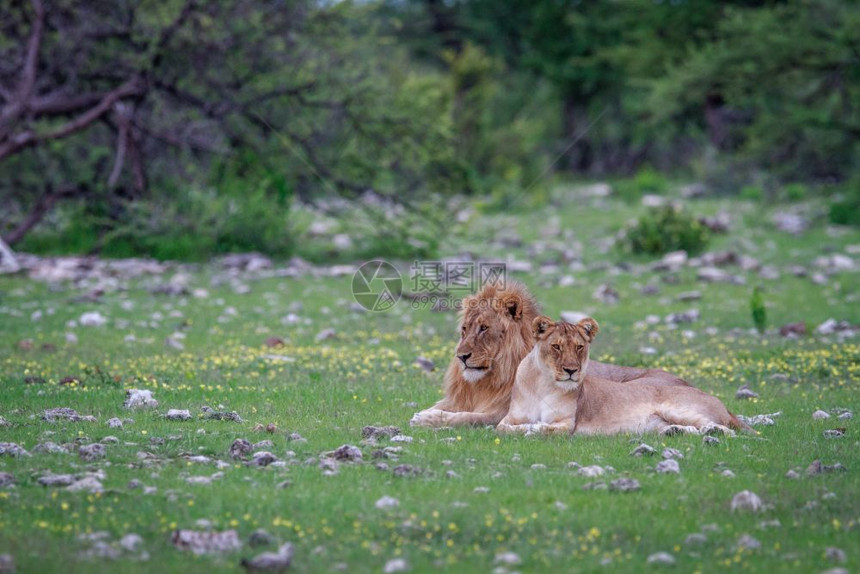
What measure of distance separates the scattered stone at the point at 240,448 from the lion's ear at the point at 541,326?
2.60 metres

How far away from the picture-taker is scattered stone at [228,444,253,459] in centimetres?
800

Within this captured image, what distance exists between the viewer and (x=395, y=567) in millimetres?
5703

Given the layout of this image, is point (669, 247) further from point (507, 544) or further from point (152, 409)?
point (507, 544)

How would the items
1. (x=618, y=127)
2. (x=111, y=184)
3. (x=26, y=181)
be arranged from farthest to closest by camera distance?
(x=618, y=127) < (x=26, y=181) < (x=111, y=184)

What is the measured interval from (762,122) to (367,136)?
12.0 meters

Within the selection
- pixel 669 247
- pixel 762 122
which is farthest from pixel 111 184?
pixel 762 122

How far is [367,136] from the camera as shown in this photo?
25.0 m

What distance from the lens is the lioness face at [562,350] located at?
9.01m

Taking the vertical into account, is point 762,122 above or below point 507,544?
above

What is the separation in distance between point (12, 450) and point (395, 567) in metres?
3.62

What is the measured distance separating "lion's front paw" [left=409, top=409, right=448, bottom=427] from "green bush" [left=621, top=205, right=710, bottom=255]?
1480 cm

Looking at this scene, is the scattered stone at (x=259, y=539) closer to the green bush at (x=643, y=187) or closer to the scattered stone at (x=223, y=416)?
the scattered stone at (x=223, y=416)

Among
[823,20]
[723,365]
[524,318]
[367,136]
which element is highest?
[823,20]

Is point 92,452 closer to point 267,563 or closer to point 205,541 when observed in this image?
point 205,541
